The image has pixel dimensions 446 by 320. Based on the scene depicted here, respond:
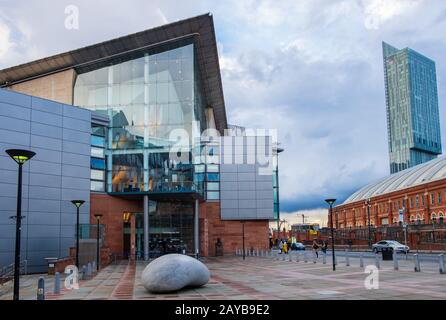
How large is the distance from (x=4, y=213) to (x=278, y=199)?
4115 cm

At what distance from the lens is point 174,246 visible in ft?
182

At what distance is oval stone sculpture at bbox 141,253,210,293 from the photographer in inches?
719

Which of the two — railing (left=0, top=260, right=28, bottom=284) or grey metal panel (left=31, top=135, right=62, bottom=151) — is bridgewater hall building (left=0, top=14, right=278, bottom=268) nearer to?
grey metal panel (left=31, top=135, right=62, bottom=151)

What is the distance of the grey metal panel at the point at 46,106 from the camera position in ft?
135

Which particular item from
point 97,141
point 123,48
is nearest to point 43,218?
point 97,141

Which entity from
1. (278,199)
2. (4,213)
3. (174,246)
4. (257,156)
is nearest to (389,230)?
(278,199)

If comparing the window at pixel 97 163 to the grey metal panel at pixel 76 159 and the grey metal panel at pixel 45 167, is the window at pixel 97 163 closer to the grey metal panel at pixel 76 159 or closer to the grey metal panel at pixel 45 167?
the grey metal panel at pixel 76 159

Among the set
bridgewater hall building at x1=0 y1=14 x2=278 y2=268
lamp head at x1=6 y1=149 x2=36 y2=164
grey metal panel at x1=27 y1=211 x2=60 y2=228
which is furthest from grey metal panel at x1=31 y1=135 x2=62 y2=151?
lamp head at x1=6 y1=149 x2=36 y2=164

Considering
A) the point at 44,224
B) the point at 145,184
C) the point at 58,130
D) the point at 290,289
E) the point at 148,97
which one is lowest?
the point at 290,289

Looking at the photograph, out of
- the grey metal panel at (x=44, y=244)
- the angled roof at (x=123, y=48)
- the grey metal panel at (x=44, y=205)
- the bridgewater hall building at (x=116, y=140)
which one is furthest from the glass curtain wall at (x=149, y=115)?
the grey metal panel at (x=44, y=244)

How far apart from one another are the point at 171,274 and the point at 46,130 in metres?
27.5

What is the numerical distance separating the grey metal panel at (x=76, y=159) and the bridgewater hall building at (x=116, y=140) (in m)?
0.09

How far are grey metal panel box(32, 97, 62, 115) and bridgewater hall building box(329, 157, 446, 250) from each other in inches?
1706
